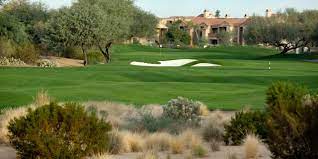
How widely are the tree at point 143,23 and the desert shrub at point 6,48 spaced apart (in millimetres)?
37098

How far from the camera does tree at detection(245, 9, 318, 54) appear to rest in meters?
88.5

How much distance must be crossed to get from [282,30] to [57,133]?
81.6m

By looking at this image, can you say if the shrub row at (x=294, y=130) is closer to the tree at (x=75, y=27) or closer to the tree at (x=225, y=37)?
the tree at (x=75, y=27)

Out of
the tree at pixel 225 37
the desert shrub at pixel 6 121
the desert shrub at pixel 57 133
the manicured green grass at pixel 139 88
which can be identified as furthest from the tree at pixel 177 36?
the desert shrub at pixel 57 133

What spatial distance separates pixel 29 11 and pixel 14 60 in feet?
86.6

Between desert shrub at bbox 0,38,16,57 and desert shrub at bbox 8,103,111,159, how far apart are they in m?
43.1

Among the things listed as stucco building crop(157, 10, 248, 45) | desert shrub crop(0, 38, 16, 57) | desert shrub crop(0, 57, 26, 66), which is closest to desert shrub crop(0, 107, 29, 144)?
desert shrub crop(0, 57, 26, 66)

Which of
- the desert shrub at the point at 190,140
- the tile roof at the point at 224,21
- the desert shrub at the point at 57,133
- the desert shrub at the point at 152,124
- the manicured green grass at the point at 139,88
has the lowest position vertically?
the manicured green grass at the point at 139,88

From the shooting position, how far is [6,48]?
2087 inches

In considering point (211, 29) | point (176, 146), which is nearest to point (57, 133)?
point (176, 146)

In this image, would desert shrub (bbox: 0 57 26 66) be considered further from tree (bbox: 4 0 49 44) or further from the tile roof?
the tile roof

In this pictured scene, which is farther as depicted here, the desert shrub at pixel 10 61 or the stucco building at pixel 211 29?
the stucco building at pixel 211 29

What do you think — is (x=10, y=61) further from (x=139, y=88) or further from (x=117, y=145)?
(x=117, y=145)

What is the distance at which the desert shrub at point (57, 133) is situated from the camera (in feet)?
34.0
